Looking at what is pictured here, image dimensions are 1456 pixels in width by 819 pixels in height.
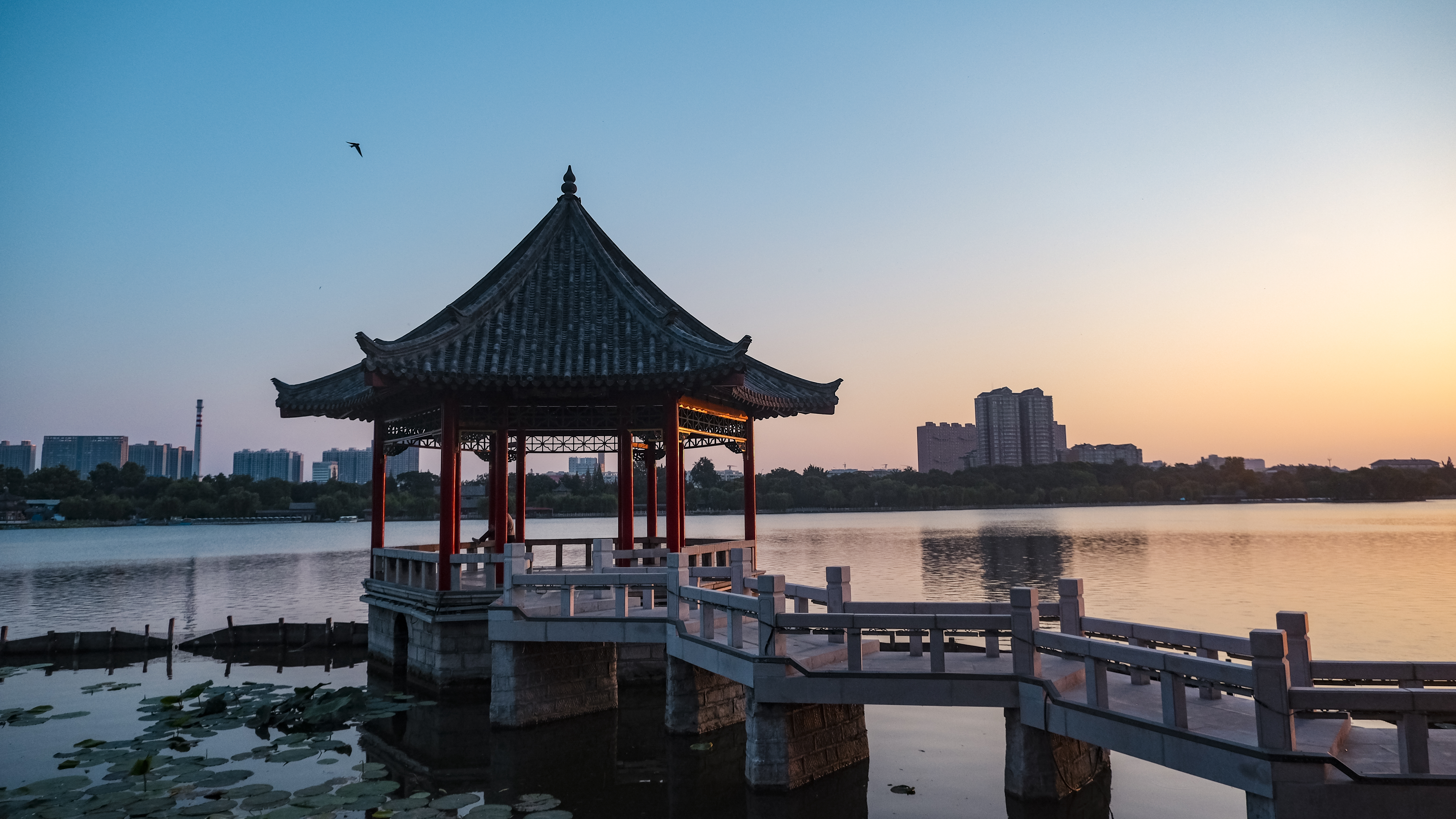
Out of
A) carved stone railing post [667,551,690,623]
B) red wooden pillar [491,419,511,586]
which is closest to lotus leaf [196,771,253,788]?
red wooden pillar [491,419,511,586]

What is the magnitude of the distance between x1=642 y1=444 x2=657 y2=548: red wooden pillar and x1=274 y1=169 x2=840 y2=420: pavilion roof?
3094 mm

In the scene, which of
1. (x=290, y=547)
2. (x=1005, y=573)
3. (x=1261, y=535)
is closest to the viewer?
(x=1005, y=573)

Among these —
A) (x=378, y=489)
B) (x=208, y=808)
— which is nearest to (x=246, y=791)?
(x=208, y=808)

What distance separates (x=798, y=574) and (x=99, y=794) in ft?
139

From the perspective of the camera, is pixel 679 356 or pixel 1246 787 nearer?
pixel 1246 787

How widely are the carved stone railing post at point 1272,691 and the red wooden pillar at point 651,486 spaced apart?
14.5 m

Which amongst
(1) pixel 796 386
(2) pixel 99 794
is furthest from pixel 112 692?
(1) pixel 796 386

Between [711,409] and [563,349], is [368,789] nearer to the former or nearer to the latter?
[563,349]

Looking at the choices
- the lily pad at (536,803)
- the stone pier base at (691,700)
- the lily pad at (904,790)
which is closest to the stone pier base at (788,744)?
the lily pad at (904,790)

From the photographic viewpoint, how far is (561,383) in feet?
53.4

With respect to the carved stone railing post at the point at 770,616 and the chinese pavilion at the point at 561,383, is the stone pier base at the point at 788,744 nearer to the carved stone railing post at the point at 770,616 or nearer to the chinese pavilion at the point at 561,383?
the carved stone railing post at the point at 770,616

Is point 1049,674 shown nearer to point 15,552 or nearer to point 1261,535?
point 1261,535

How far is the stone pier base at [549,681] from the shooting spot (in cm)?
1464

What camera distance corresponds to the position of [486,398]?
17.2 metres
